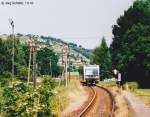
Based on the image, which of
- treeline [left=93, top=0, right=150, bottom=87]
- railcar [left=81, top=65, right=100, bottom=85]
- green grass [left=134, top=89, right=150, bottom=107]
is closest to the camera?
green grass [left=134, top=89, right=150, bottom=107]

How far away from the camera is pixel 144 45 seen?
81375 millimetres

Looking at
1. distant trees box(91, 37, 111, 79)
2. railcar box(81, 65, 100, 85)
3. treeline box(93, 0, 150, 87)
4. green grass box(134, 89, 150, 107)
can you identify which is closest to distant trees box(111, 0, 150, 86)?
treeline box(93, 0, 150, 87)

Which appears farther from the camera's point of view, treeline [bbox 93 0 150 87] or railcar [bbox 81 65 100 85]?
railcar [bbox 81 65 100 85]

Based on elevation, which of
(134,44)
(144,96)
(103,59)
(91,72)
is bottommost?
(144,96)

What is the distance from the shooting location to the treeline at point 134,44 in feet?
268

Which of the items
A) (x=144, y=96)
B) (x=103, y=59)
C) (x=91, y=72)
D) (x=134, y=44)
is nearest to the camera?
(x=144, y=96)

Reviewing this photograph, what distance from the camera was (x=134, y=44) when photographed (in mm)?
82812

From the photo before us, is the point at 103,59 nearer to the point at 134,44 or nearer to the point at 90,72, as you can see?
the point at 90,72

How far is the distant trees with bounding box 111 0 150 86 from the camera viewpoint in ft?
268

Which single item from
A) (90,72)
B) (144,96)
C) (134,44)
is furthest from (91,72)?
(144,96)

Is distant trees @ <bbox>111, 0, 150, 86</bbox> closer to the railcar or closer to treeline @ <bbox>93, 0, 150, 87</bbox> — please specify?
treeline @ <bbox>93, 0, 150, 87</bbox>

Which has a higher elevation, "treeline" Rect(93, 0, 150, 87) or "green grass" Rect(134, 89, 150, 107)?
"treeline" Rect(93, 0, 150, 87)

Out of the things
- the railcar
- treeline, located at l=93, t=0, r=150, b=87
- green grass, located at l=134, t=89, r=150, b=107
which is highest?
treeline, located at l=93, t=0, r=150, b=87

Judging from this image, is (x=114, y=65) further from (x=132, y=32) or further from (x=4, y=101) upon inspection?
(x=4, y=101)
